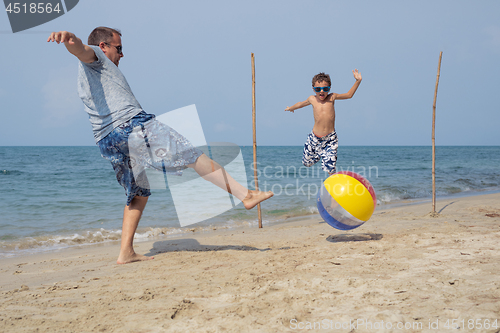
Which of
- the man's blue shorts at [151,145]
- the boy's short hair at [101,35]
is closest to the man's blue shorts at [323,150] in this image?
the man's blue shorts at [151,145]

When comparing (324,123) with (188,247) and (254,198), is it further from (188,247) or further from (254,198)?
(254,198)

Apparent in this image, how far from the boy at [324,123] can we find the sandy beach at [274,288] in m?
1.74

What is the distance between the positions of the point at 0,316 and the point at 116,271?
1072mm

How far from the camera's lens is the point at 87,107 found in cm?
287

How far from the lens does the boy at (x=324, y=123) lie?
5.28m

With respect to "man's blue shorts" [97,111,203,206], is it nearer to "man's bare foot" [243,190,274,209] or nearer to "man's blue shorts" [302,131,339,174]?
"man's bare foot" [243,190,274,209]

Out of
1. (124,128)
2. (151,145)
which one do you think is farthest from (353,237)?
(124,128)

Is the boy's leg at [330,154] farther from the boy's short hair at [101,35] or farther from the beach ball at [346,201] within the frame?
the boy's short hair at [101,35]

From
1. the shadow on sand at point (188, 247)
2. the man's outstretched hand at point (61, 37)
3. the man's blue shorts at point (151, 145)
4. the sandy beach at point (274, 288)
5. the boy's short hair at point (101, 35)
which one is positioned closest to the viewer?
the sandy beach at point (274, 288)

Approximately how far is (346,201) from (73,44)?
9.61 ft

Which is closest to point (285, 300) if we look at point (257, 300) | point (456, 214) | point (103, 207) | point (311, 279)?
point (257, 300)

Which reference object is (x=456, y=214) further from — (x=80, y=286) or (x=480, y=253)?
(x=80, y=286)

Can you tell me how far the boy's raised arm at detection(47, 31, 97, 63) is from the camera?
7.61 ft

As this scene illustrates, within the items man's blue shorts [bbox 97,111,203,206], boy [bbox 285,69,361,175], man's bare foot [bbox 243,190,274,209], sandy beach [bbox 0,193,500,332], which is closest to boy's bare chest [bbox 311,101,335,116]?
boy [bbox 285,69,361,175]
